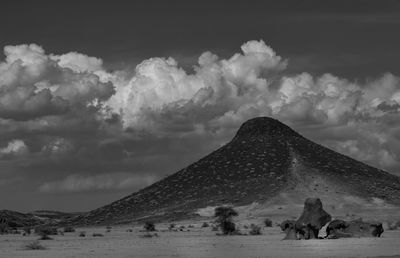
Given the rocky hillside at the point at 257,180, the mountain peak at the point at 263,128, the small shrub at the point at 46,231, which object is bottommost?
the small shrub at the point at 46,231

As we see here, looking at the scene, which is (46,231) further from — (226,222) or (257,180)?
(257,180)

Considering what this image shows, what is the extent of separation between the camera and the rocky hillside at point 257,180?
492 ft

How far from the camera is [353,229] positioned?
250 feet

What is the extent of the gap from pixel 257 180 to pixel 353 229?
8158cm

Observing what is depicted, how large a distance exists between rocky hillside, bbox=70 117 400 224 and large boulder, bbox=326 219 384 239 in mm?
64780

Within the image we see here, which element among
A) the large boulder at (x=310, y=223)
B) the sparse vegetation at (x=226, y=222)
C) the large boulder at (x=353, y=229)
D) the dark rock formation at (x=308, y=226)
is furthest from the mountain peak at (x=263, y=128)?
the dark rock formation at (x=308, y=226)

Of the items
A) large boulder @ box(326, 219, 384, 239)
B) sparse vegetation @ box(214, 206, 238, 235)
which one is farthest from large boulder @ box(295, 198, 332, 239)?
sparse vegetation @ box(214, 206, 238, 235)

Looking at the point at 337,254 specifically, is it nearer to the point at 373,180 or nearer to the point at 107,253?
the point at 107,253

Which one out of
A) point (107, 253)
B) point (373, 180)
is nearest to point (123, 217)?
point (373, 180)

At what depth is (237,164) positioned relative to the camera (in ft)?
547

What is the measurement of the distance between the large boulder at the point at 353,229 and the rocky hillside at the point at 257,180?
64.8 m

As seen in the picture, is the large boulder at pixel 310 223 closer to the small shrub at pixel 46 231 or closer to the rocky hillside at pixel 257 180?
the small shrub at pixel 46 231

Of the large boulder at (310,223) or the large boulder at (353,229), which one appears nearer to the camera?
the large boulder at (310,223)

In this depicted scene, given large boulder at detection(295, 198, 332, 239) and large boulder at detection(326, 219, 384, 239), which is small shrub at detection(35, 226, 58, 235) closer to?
large boulder at detection(295, 198, 332, 239)
